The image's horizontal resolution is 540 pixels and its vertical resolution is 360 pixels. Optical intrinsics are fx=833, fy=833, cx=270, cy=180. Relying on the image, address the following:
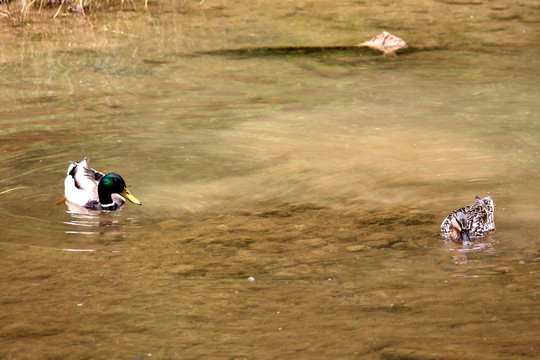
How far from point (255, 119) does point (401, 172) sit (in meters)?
2.60

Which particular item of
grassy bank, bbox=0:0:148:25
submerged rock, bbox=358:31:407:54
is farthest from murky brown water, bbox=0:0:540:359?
grassy bank, bbox=0:0:148:25

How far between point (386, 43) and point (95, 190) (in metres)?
7.36

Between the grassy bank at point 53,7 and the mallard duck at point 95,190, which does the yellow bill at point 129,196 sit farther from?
the grassy bank at point 53,7

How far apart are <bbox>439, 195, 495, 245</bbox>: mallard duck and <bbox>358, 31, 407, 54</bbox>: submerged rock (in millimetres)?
7411

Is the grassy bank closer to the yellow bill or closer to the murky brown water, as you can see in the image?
the murky brown water

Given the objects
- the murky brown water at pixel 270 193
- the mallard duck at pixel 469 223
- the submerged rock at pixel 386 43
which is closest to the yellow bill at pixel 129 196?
the murky brown water at pixel 270 193

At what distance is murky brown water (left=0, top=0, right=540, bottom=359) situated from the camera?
17.4ft

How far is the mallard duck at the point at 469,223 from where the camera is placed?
6.56 m

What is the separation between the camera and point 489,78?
39.7 feet

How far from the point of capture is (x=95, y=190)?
8055mm

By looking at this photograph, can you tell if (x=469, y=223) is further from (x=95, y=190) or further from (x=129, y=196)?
(x=95, y=190)

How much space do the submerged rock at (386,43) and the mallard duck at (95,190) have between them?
703 cm

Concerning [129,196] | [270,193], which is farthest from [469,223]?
[129,196]

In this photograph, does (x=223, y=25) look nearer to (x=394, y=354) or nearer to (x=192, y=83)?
(x=192, y=83)
